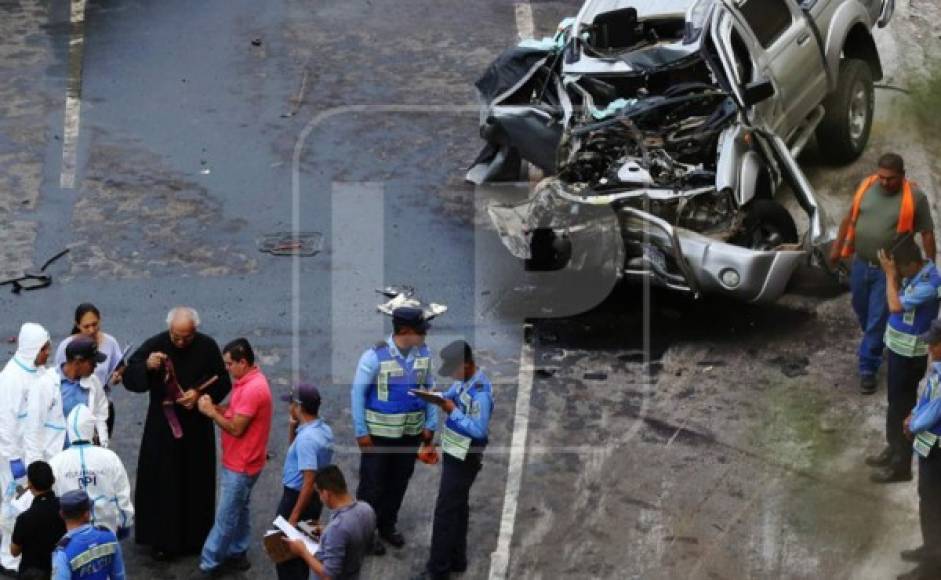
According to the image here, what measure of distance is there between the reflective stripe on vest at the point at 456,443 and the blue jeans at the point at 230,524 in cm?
117

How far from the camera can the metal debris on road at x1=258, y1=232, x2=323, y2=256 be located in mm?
14827

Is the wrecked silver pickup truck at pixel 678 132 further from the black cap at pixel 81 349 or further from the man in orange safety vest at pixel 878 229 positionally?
the black cap at pixel 81 349

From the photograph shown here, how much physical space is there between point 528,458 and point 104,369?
9.33ft

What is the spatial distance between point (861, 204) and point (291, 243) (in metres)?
4.89

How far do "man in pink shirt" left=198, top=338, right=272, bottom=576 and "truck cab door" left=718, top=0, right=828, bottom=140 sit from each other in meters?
5.66

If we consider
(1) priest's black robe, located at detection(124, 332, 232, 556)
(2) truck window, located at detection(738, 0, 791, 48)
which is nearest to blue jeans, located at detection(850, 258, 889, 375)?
(2) truck window, located at detection(738, 0, 791, 48)

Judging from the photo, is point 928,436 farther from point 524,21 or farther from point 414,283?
point 524,21

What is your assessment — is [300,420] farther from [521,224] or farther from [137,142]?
[137,142]

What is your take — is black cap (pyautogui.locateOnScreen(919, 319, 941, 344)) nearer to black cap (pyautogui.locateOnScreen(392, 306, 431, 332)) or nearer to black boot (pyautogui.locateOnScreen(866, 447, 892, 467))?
black boot (pyautogui.locateOnScreen(866, 447, 892, 467))

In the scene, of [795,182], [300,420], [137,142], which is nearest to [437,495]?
[300,420]

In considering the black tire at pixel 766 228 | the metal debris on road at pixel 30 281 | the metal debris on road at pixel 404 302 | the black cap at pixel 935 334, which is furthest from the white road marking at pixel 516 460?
the metal debris on road at pixel 30 281

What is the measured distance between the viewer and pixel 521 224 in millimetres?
13953

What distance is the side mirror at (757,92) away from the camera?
13.9 m

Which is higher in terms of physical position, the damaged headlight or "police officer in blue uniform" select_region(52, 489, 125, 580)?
the damaged headlight
